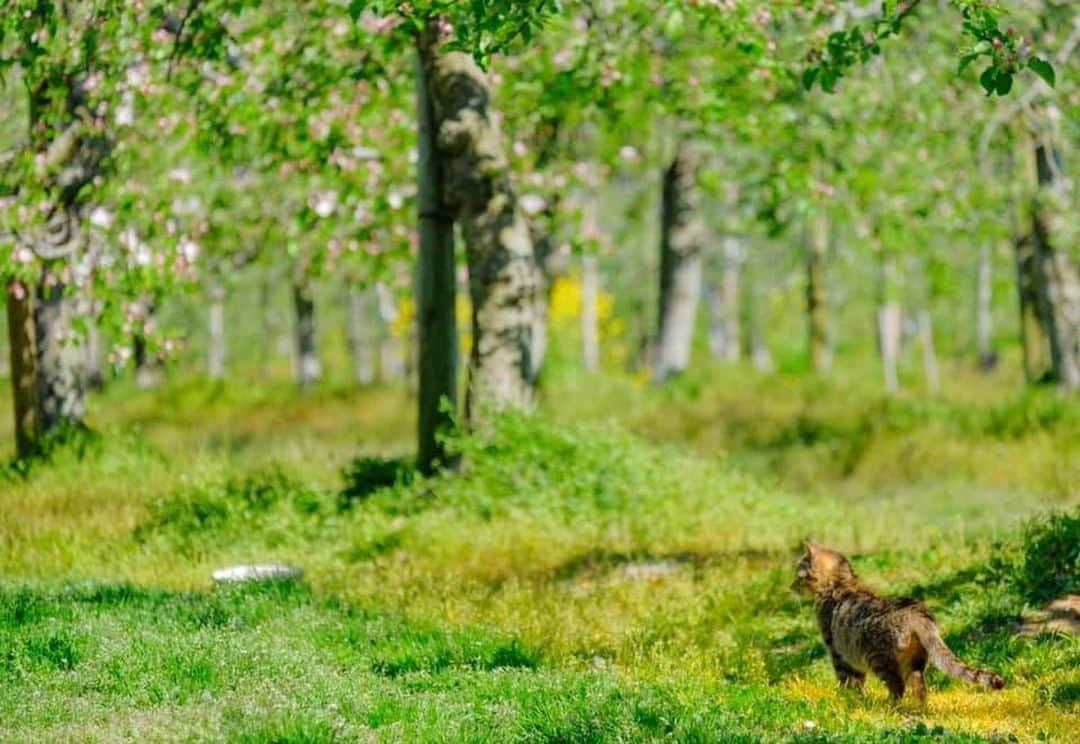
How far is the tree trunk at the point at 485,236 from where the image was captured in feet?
46.2

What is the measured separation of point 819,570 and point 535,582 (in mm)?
3130

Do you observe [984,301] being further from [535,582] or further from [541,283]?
[535,582]

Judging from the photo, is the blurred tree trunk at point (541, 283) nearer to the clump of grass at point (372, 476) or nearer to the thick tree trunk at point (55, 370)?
the clump of grass at point (372, 476)

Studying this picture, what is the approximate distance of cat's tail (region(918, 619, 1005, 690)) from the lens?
677 centimetres

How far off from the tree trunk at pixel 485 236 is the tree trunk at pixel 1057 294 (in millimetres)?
9720

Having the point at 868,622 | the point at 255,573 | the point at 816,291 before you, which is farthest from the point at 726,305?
the point at 868,622

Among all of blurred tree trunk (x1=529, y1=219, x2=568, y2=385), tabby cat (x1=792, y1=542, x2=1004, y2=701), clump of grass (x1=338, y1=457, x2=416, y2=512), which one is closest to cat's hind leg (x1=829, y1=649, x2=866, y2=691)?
tabby cat (x1=792, y1=542, x2=1004, y2=701)

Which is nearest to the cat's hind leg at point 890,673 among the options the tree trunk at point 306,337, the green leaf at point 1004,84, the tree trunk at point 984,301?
the green leaf at point 1004,84

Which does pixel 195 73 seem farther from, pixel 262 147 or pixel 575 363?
pixel 575 363

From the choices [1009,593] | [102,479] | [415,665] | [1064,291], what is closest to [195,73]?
[102,479]

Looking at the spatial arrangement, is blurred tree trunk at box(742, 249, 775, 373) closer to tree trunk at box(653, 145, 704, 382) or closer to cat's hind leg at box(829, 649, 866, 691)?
tree trunk at box(653, 145, 704, 382)

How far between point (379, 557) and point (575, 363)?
58.2 feet

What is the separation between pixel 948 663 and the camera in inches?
274

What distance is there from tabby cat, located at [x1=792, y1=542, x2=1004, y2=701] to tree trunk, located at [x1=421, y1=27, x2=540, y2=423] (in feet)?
21.0
